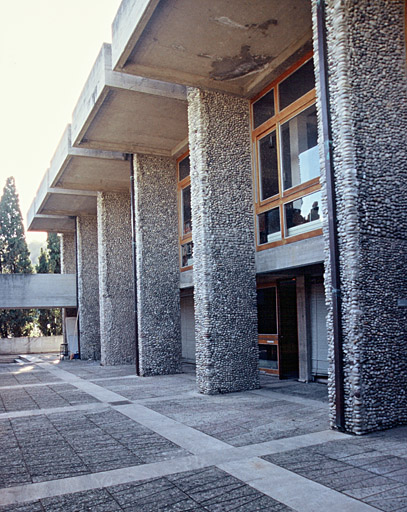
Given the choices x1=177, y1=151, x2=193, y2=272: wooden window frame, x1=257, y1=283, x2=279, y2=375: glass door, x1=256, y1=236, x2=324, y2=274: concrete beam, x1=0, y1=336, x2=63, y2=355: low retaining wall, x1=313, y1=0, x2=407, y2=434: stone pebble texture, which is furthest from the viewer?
x1=0, y1=336, x2=63, y2=355: low retaining wall

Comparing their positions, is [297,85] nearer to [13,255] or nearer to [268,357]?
[268,357]

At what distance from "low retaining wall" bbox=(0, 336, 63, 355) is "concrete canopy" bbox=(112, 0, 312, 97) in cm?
2345

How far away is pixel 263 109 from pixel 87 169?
7593 mm

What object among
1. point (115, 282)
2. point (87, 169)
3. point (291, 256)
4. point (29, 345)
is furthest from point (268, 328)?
point (29, 345)

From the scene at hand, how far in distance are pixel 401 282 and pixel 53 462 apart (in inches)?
200

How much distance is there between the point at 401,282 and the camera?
7.11m

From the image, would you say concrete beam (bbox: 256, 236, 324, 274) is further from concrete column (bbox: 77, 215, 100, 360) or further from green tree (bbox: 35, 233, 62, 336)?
green tree (bbox: 35, 233, 62, 336)

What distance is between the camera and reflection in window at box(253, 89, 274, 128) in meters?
11.1

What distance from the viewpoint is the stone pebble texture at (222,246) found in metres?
10.6

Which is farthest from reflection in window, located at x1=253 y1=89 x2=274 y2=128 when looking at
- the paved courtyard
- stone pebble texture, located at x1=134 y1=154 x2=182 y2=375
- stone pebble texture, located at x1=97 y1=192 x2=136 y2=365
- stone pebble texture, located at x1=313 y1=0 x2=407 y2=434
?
stone pebble texture, located at x1=97 y1=192 x2=136 y2=365

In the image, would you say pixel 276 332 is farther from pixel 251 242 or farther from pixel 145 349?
pixel 145 349

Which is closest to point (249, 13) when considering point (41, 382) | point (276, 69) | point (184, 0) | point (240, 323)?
point (184, 0)

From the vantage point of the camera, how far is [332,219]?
22.9ft

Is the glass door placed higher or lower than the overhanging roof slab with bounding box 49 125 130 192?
lower
